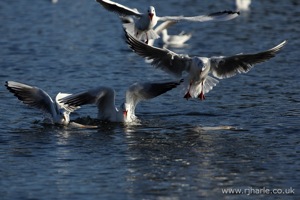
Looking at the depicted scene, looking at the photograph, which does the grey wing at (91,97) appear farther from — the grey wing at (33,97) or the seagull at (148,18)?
the seagull at (148,18)

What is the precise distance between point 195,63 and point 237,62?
922 mm

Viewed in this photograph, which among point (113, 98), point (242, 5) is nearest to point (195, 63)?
point (113, 98)

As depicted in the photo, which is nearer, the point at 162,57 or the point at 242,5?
the point at 162,57

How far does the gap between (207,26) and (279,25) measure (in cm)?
222

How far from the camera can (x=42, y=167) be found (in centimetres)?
1148

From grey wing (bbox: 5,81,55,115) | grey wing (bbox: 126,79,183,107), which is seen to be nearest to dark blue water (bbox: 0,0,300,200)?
grey wing (bbox: 5,81,55,115)

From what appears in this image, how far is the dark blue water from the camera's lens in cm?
1077

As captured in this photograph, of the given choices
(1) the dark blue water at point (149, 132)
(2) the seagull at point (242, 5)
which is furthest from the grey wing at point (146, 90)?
(2) the seagull at point (242, 5)

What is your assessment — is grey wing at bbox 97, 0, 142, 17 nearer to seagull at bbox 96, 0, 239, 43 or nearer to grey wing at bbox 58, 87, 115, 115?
seagull at bbox 96, 0, 239, 43

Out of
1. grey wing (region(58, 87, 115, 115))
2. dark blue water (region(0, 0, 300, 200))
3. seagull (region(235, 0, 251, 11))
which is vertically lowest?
dark blue water (region(0, 0, 300, 200))

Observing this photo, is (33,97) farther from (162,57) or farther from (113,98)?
(162,57)

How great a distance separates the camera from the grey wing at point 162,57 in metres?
14.0

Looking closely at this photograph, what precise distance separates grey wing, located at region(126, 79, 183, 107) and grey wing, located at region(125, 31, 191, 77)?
0.84 ft

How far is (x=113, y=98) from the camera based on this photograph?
14.3m
